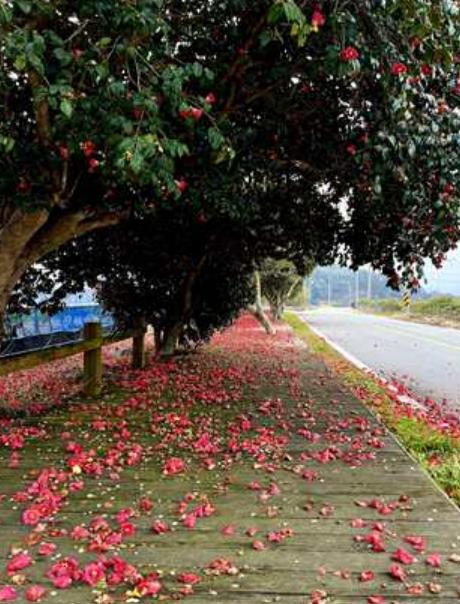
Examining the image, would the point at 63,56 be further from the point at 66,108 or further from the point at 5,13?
the point at 5,13

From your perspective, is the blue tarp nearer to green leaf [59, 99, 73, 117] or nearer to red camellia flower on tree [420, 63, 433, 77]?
red camellia flower on tree [420, 63, 433, 77]

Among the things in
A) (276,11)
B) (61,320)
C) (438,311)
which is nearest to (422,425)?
(276,11)

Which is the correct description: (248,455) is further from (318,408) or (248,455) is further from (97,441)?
(318,408)

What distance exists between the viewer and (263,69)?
5293 mm

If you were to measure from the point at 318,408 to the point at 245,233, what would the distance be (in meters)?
3.16

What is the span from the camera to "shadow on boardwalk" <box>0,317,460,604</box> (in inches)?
113

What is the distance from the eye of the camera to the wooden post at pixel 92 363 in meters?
7.97

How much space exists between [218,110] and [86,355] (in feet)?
12.9

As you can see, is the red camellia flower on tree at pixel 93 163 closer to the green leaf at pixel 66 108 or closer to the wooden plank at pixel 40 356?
the green leaf at pixel 66 108

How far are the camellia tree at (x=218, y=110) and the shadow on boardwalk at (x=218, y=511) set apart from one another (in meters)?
1.90

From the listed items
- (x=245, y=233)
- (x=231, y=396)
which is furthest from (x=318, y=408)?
(x=245, y=233)

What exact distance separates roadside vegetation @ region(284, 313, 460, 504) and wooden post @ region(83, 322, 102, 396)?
3.47 metres

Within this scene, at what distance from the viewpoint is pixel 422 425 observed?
716 cm

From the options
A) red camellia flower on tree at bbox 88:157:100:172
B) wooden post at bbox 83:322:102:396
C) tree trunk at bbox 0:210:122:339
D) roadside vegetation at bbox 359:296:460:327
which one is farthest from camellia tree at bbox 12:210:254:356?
roadside vegetation at bbox 359:296:460:327
